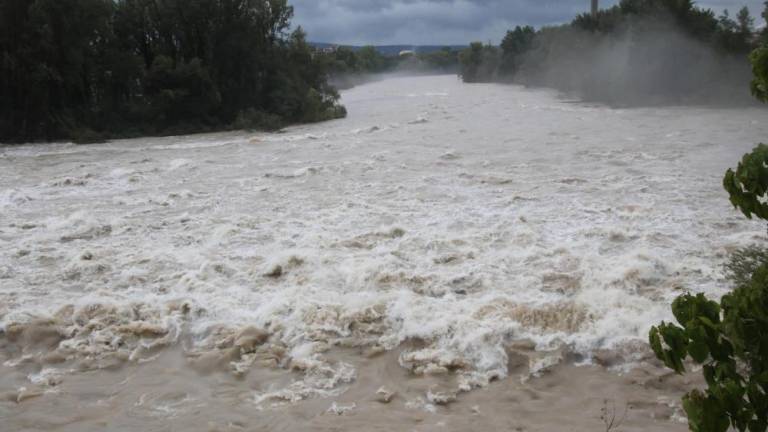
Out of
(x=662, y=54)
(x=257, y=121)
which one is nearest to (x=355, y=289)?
(x=257, y=121)

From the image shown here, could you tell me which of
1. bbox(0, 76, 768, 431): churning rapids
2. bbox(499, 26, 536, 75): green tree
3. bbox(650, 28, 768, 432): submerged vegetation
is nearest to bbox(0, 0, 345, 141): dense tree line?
bbox(0, 76, 768, 431): churning rapids

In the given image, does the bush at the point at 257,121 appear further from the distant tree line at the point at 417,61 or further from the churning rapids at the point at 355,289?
→ the distant tree line at the point at 417,61

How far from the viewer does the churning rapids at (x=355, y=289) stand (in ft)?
14.9

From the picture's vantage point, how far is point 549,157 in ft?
47.3

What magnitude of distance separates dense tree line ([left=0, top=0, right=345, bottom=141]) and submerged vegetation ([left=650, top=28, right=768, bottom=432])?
74.0 feet

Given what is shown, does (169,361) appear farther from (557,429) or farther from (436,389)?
(557,429)

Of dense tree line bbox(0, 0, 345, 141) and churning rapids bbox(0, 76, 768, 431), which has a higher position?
dense tree line bbox(0, 0, 345, 141)

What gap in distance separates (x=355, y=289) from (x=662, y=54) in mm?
27594

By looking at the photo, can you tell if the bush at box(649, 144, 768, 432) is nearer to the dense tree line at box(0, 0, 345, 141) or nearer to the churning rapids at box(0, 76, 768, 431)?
the churning rapids at box(0, 76, 768, 431)

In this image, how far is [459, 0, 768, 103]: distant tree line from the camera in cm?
2775

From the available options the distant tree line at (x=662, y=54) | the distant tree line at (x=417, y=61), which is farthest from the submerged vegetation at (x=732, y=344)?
the distant tree line at (x=417, y=61)

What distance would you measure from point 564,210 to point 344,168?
5.97 metres

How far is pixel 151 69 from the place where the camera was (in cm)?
2466

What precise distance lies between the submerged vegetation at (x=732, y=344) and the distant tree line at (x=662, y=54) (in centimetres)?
2231
